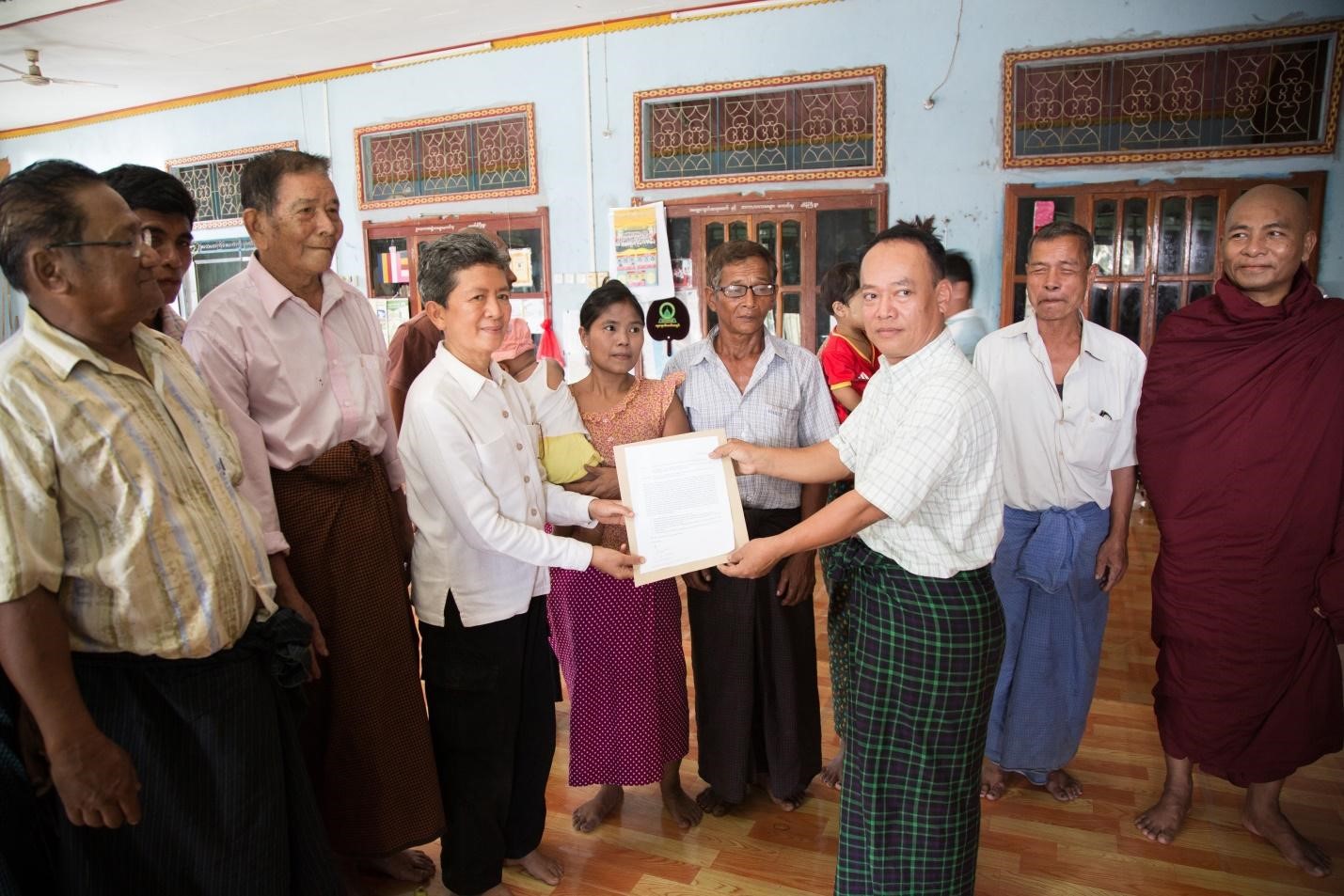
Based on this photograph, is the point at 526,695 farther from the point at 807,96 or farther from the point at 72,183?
the point at 807,96

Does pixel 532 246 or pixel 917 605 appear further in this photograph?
pixel 532 246

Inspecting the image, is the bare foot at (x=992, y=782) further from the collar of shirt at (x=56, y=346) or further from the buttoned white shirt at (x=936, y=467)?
the collar of shirt at (x=56, y=346)

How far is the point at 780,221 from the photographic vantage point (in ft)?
19.6

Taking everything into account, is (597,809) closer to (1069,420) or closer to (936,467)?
(936,467)

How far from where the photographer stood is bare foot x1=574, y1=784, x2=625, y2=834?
2.55 m

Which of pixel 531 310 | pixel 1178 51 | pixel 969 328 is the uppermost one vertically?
pixel 1178 51

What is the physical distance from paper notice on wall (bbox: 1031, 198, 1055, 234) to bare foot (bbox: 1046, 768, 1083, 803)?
374 centimetres

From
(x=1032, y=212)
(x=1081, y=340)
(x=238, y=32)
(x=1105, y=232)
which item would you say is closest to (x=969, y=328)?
(x=1032, y=212)

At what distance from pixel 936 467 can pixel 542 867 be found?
1.57 metres

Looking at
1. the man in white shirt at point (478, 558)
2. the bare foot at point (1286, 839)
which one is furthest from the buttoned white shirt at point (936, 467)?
the bare foot at point (1286, 839)

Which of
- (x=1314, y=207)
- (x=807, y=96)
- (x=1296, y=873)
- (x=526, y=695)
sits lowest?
(x=1296, y=873)

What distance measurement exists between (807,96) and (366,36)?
10.8 ft

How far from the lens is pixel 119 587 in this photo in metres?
1.35

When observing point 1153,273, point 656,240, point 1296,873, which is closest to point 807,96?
point 656,240
